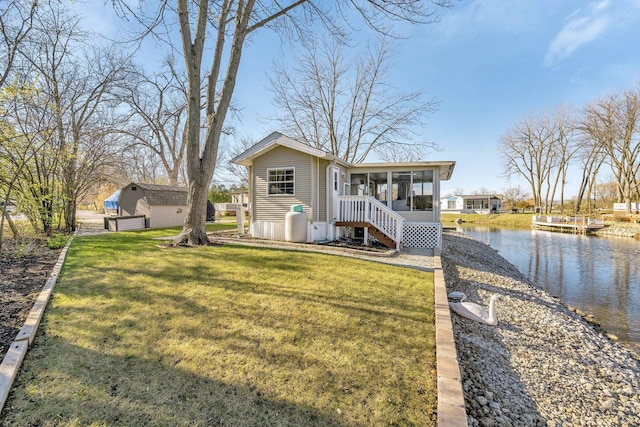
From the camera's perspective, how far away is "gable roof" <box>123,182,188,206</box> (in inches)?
587

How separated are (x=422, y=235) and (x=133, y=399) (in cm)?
1065

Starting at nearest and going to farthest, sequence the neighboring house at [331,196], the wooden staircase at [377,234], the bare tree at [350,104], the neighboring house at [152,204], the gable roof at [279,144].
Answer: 1. the gable roof at [279,144]
2. the wooden staircase at [377,234]
3. the neighboring house at [331,196]
4. the neighboring house at [152,204]
5. the bare tree at [350,104]

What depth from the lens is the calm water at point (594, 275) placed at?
6613 millimetres

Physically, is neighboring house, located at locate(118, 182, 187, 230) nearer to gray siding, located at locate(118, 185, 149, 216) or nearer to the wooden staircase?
gray siding, located at locate(118, 185, 149, 216)

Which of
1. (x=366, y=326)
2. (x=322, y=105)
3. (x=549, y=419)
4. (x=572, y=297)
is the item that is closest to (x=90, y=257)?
(x=366, y=326)

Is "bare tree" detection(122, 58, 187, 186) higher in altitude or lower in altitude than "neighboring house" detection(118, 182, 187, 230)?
higher

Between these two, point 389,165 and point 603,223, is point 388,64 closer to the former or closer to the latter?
point 389,165

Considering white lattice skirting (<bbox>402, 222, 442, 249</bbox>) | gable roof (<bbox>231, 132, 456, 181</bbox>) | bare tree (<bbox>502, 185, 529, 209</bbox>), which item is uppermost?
bare tree (<bbox>502, 185, 529, 209</bbox>)

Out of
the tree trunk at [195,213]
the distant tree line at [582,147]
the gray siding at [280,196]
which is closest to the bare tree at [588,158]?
the distant tree line at [582,147]

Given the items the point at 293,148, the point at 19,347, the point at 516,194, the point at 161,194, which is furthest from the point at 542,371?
the point at 516,194

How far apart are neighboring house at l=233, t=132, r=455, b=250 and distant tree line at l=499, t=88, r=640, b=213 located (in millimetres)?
28747

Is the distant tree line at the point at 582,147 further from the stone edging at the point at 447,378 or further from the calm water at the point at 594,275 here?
the stone edging at the point at 447,378

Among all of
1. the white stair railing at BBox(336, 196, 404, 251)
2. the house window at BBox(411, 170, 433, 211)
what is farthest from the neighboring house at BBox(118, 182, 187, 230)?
the house window at BBox(411, 170, 433, 211)

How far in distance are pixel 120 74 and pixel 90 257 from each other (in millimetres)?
13164
